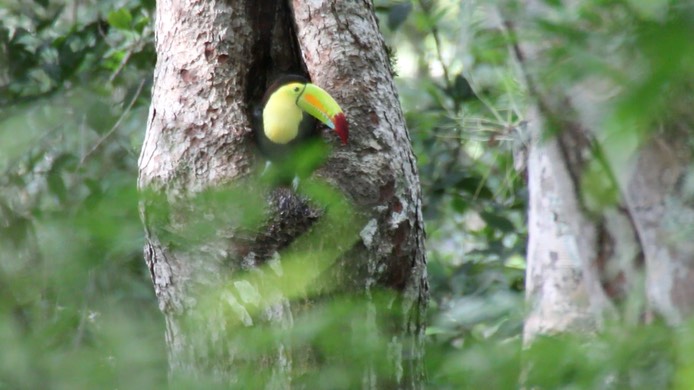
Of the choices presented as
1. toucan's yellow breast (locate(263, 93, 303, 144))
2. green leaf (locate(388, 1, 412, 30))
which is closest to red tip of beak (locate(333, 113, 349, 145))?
toucan's yellow breast (locate(263, 93, 303, 144))

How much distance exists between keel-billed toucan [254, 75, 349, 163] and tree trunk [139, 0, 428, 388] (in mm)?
45

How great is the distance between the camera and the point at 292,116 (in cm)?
190

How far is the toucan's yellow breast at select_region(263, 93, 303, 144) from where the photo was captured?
1854mm

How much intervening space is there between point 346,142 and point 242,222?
2.33ft

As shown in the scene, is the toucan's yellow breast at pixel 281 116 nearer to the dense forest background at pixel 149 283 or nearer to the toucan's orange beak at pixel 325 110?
the toucan's orange beak at pixel 325 110

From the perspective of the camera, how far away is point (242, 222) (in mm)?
1112

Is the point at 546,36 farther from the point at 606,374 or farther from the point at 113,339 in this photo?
the point at 113,339

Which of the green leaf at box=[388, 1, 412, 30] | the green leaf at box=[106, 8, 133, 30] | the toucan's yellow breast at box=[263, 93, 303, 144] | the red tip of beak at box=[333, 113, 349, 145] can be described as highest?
the green leaf at box=[106, 8, 133, 30]

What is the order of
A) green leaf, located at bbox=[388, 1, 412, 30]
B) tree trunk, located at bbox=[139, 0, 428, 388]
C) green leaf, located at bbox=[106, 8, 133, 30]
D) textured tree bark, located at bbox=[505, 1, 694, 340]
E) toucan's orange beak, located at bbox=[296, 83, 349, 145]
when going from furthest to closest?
1. green leaf, located at bbox=[388, 1, 412, 30]
2. green leaf, located at bbox=[106, 8, 133, 30]
3. toucan's orange beak, located at bbox=[296, 83, 349, 145]
4. tree trunk, located at bbox=[139, 0, 428, 388]
5. textured tree bark, located at bbox=[505, 1, 694, 340]

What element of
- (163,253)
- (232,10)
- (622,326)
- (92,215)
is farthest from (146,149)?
(622,326)

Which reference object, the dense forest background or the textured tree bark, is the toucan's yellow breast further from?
the textured tree bark

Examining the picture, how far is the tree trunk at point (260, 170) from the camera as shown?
1.54 meters

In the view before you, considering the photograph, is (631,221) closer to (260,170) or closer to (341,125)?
(341,125)

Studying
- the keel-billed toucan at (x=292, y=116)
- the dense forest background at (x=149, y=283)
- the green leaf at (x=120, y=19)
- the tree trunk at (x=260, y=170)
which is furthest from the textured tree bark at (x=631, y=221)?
the green leaf at (x=120, y=19)
